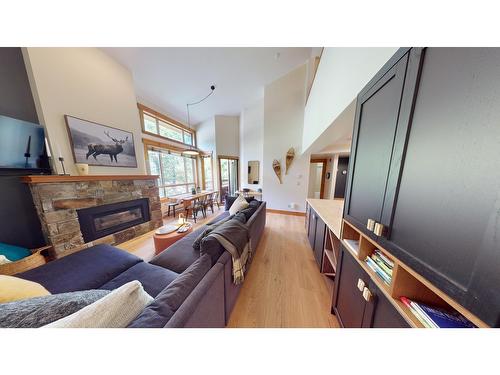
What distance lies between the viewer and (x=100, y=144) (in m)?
2.55

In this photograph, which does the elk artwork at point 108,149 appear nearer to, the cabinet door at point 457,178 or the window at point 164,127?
the window at point 164,127

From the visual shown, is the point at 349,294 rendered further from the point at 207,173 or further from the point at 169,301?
the point at 207,173

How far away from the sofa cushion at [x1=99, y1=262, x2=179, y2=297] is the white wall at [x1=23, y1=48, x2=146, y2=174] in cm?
213

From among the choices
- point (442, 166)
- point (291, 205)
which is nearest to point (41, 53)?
point (442, 166)

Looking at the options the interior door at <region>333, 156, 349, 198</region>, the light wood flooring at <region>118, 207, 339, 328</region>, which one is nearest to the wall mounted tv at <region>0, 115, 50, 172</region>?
the light wood flooring at <region>118, 207, 339, 328</region>

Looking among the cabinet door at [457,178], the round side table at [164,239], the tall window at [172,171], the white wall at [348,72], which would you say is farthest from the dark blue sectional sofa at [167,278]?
the tall window at [172,171]

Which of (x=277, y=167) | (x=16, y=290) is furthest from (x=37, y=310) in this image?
(x=277, y=167)

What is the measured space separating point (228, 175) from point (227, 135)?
5.12ft

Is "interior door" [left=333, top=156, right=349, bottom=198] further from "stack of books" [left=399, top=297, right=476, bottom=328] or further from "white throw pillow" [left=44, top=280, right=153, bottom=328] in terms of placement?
"white throw pillow" [left=44, top=280, right=153, bottom=328]

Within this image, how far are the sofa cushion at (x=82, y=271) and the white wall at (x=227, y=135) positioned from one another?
14.0 ft

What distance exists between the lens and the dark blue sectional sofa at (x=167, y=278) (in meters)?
0.72
